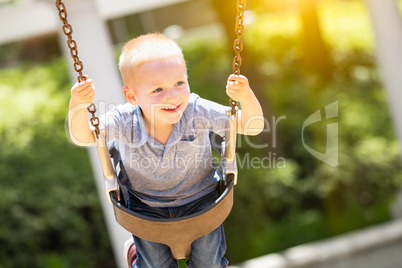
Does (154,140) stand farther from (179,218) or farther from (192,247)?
(192,247)

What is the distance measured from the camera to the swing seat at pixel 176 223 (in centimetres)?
212

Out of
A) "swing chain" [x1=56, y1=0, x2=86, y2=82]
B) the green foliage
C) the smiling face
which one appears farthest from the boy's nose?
the green foliage

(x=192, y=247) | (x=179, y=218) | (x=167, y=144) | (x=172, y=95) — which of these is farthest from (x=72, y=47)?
(x=192, y=247)

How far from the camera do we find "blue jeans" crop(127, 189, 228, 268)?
2.30 meters

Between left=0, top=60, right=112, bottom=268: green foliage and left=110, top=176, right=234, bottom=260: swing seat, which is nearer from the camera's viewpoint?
left=110, top=176, right=234, bottom=260: swing seat

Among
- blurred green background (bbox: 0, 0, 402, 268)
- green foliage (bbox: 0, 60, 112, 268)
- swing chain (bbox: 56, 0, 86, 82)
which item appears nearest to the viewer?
swing chain (bbox: 56, 0, 86, 82)

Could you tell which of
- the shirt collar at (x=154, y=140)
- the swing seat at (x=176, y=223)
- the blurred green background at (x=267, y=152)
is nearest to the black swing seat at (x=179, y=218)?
the swing seat at (x=176, y=223)

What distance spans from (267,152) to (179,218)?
5.47 meters

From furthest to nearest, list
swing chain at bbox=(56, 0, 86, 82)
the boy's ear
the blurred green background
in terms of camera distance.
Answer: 1. the blurred green background
2. the boy's ear
3. swing chain at bbox=(56, 0, 86, 82)

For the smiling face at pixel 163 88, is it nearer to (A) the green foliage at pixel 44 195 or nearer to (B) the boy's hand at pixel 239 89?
(B) the boy's hand at pixel 239 89

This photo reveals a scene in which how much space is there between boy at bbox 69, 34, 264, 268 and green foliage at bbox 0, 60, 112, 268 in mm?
4120

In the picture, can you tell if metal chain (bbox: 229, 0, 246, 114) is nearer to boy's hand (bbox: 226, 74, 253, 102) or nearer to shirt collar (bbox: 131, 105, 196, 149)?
boy's hand (bbox: 226, 74, 253, 102)

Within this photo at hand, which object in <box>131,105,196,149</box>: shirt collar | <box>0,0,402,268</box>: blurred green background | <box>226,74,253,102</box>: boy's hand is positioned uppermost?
<box>226,74,253,102</box>: boy's hand

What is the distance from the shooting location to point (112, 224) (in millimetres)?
4801
